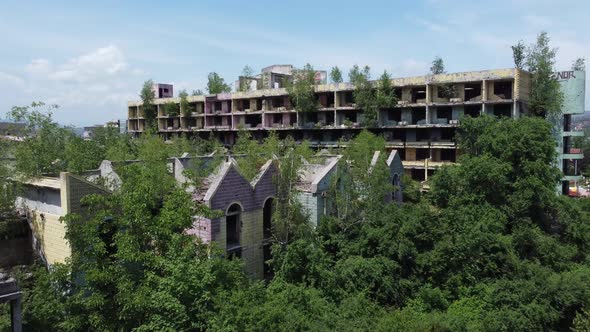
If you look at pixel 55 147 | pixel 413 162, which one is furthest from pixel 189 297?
pixel 413 162

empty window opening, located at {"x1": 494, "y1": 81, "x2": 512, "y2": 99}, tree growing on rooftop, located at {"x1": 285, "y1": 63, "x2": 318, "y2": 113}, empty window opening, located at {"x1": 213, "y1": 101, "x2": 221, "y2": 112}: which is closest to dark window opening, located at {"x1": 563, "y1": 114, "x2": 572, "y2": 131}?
empty window opening, located at {"x1": 494, "y1": 81, "x2": 512, "y2": 99}

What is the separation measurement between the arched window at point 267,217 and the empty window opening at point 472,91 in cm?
3171

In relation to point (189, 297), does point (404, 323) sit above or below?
below

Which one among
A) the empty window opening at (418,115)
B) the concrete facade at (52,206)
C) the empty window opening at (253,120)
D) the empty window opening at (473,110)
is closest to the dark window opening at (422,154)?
the empty window opening at (418,115)

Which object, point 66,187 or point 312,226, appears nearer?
point 66,187

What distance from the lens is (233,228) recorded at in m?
24.6

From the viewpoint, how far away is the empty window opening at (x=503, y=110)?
47862 millimetres

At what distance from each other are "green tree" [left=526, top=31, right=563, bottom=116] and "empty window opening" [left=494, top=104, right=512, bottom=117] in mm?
2454

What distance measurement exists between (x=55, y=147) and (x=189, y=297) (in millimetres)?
20164

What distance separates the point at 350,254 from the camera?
2583 cm

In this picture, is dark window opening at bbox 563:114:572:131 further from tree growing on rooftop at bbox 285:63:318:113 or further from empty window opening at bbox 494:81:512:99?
tree growing on rooftop at bbox 285:63:318:113

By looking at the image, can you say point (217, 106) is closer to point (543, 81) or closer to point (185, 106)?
point (185, 106)

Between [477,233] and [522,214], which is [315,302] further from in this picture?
[522,214]

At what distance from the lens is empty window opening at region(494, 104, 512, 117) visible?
4786 cm
